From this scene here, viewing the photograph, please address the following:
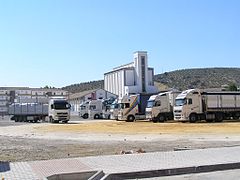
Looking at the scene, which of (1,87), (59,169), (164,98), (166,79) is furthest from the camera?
(166,79)

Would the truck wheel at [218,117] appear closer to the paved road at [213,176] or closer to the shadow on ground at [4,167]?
the paved road at [213,176]

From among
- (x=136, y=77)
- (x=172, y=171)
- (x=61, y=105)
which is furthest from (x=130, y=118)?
(x=172, y=171)

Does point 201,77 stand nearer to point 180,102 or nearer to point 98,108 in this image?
point 98,108

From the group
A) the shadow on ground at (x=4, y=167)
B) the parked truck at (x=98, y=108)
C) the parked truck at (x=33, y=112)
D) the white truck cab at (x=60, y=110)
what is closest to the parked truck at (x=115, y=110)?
the parked truck at (x=98, y=108)

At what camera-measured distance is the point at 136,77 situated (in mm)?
82562

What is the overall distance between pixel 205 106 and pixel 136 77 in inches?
1678

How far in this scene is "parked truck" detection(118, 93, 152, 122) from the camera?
1890 inches

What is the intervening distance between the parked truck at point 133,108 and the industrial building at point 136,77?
95.0 feet

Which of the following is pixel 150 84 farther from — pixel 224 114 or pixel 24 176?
pixel 24 176

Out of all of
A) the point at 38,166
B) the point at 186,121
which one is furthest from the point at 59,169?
the point at 186,121

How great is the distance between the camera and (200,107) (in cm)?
A: 4041

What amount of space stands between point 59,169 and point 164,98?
3484 centimetres

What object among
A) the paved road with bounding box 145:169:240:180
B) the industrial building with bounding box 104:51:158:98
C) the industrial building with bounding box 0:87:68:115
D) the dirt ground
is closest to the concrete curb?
the paved road with bounding box 145:169:240:180

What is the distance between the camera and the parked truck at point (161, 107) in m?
43.1
